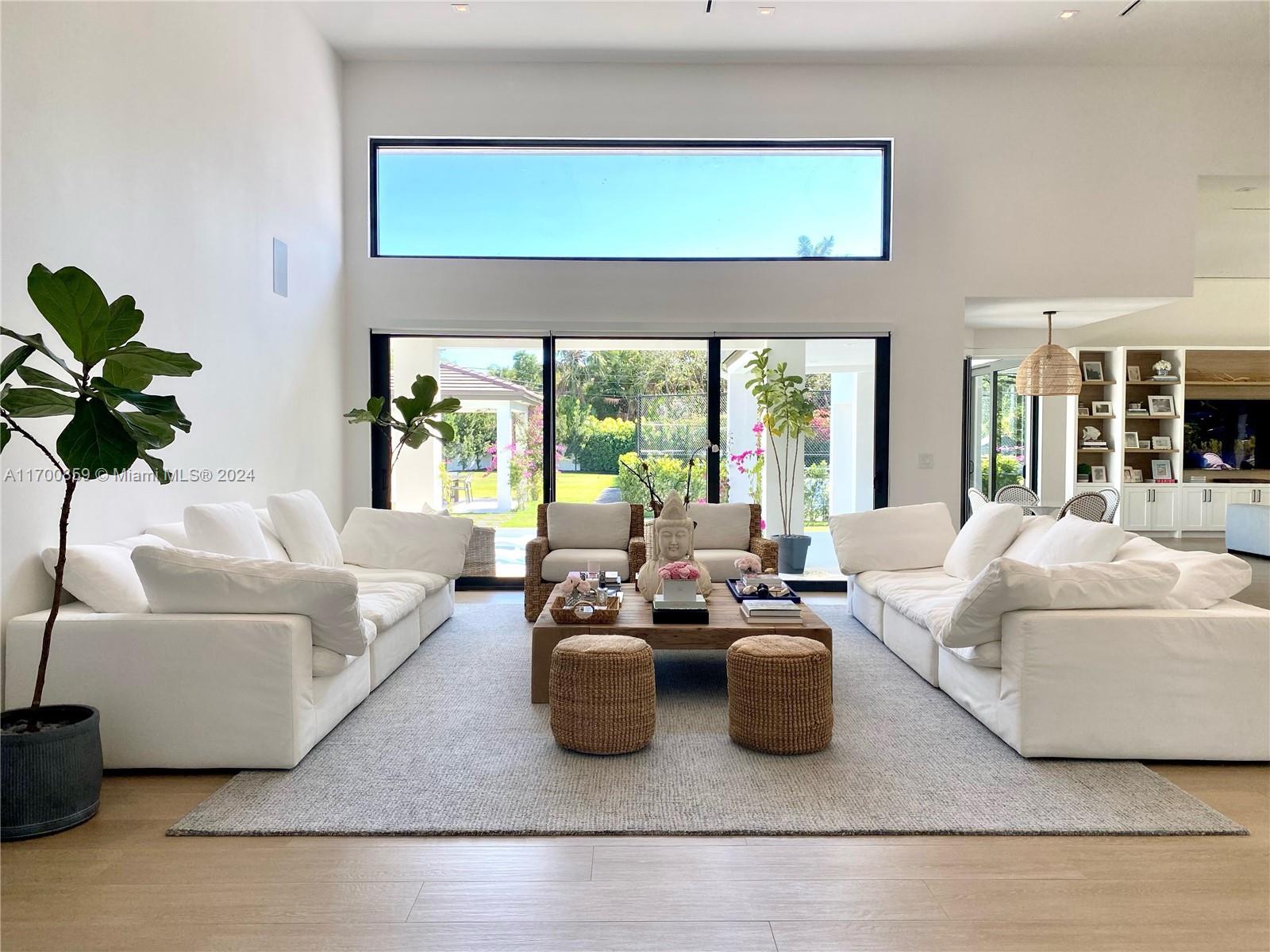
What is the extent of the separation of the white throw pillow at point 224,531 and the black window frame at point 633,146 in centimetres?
347

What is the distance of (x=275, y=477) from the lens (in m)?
5.57

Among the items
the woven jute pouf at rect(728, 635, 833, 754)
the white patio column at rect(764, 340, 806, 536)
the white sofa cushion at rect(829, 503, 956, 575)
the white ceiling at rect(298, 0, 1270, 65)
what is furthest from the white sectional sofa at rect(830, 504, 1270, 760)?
the white ceiling at rect(298, 0, 1270, 65)

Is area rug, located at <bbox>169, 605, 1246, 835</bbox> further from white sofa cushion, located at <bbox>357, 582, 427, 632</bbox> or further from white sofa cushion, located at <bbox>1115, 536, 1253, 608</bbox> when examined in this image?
white sofa cushion, located at <bbox>1115, 536, 1253, 608</bbox>

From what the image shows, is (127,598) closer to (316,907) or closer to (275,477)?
(316,907)

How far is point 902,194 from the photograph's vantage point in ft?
22.8

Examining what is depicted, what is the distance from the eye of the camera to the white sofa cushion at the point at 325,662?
3369 millimetres

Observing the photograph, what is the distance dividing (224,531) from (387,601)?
88 cm

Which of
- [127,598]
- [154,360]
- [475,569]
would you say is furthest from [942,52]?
[127,598]

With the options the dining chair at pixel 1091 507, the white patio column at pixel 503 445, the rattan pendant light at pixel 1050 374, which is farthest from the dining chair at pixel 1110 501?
the white patio column at pixel 503 445

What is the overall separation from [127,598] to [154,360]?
42.4 inches

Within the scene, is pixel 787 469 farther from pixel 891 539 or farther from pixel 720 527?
pixel 891 539

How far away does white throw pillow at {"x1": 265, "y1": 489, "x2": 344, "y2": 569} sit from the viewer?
478 cm

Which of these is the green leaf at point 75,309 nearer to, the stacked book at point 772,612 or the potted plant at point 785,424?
the stacked book at point 772,612

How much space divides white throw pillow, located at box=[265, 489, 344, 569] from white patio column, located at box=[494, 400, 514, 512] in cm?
224
